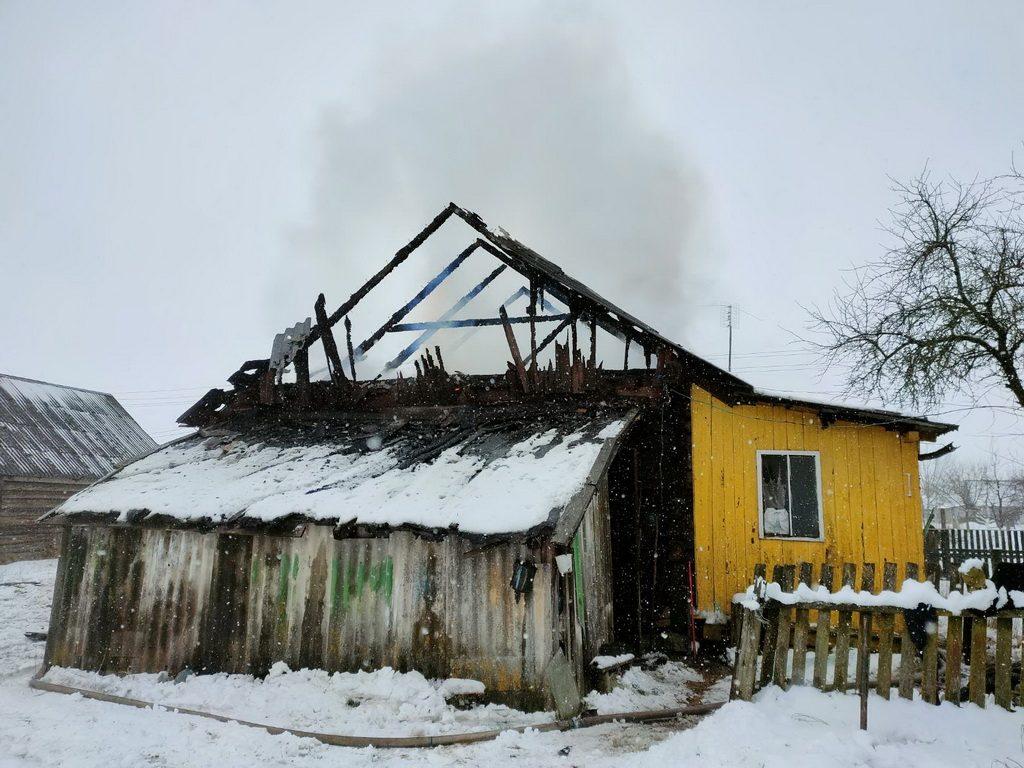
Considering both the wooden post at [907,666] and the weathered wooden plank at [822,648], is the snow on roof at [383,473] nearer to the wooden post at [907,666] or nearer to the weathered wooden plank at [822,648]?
the weathered wooden plank at [822,648]

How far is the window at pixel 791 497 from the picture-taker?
9.65 m

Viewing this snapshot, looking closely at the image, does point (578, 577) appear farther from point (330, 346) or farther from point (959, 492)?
point (959, 492)

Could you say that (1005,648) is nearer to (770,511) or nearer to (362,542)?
(770,511)

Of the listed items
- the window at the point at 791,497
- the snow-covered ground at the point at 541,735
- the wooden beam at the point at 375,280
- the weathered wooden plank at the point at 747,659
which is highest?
the wooden beam at the point at 375,280

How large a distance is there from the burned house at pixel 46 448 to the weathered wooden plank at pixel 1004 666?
23.5 meters

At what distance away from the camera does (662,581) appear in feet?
32.2

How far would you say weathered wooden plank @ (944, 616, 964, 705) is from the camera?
528 cm

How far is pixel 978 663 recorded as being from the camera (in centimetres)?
526

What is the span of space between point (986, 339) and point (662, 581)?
5927 millimetres

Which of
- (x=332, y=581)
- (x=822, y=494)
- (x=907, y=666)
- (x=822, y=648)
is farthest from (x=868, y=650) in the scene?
(x=332, y=581)

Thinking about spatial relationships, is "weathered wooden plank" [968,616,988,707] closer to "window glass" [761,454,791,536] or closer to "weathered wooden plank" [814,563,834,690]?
"weathered wooden plank" [814,563,834,690]

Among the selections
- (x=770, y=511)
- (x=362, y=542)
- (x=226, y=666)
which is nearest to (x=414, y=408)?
(x=362, y=542)

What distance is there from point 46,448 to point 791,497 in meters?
28.5

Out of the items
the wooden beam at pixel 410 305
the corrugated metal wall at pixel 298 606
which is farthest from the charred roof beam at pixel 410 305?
the corrugated metal wall at pixel 298 606
